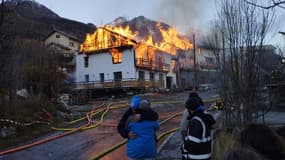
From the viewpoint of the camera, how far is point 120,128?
4.35 metres

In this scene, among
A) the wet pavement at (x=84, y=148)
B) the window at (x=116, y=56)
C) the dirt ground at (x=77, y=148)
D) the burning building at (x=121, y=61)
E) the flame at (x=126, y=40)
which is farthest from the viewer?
the flame at (x=126, y=40)

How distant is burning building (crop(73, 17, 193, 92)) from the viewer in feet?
118

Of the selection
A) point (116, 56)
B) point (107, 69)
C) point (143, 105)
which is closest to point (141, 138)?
point (143, 105)

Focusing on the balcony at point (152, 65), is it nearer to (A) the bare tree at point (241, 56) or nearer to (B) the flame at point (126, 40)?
(B) the flame at point (126, 40)

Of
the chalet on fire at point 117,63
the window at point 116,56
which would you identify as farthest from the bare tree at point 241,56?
the window at point 116,56

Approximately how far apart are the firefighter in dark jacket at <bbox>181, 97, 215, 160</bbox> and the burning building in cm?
2945

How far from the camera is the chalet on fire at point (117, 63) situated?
117 ft

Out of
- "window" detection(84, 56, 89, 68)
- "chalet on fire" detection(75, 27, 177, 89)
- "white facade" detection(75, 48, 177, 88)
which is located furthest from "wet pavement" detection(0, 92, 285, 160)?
"window" detection(84, 56, 89, 68)

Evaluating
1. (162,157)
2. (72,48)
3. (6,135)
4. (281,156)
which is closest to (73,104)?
(6,135)

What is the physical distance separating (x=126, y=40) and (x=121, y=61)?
2835 millimetres

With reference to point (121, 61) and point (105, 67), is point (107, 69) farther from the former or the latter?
point (121, 61)

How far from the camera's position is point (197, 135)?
138 inches

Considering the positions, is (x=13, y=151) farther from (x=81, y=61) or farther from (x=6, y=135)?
(x=81, y=61)

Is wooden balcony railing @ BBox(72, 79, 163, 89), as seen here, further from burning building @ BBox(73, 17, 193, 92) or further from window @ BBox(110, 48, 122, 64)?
window @ BBox(110, 48, 122, 64)
